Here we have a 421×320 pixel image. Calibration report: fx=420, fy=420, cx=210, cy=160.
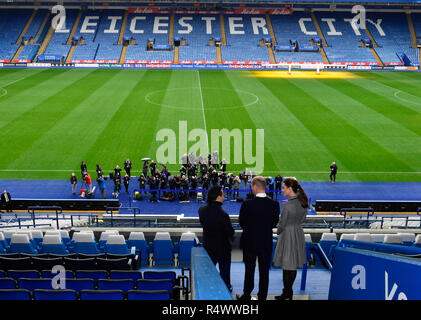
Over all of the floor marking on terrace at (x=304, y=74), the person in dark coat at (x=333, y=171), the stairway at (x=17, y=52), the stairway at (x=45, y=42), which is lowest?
the person in dark coat at (x=333, y=171)

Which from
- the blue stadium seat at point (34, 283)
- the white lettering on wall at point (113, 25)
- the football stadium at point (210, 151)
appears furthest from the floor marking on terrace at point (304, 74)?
the blue stadium seat at point (34, 283)

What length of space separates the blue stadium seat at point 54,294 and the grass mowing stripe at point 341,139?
20.4 meters

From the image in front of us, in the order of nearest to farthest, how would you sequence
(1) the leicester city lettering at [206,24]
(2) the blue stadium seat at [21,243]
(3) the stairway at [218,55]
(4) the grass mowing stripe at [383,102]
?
(2) the blue stadium seat at [21,243], (4) the grass mowing stripe at [383,102], (3) the stairway at [218,55], (1) the leicester city lettering at [206,24]

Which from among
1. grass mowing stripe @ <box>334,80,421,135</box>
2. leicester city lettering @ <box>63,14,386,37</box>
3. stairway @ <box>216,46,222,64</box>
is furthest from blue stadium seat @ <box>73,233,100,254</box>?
leicester city lettering @ <box>63,14,386,37</box>

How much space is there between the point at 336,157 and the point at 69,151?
1588 centimetres

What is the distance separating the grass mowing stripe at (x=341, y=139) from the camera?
938 inches

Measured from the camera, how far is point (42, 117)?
3200cm

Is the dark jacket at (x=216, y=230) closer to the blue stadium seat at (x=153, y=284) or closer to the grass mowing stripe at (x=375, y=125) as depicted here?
the blue stadium seat at (x=153, y=284)

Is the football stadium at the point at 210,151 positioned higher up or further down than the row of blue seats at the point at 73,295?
higher up

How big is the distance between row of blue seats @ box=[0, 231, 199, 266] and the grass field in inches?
489

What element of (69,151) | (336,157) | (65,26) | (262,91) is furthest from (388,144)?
(65,26)

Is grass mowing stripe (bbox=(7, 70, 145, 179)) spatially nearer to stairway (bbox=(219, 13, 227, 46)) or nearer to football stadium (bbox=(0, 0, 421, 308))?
football stadium (bbox=(0, 0, 421, 308))

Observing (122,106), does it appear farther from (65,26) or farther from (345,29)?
(345,29)
